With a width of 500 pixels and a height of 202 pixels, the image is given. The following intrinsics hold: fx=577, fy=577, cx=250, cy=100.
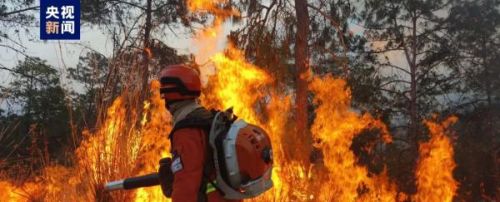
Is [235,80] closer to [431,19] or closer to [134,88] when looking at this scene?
[134,88]

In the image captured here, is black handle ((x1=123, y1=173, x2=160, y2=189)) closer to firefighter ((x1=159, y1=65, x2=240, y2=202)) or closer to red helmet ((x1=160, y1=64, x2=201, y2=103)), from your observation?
firefighter ((x1=159, y1=65, x2=240, y2=202))

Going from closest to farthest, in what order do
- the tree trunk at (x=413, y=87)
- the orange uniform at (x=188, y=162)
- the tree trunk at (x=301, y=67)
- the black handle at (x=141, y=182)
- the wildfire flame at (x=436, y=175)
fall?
the orange uniform at (x=188, y=162) → the black handle at (x=141, y=182) → the tree trunk at (x=301, y=67) → the wildfire flame at (x=436, y=175) → the tree trunk at (x=413, y=87)

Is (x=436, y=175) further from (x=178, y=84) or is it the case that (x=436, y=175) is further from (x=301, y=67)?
(x=178, y=84)

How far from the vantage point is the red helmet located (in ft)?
11.7

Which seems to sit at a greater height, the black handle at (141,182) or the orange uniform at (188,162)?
the orange uniform at (188,162)

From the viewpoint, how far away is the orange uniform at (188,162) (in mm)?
3286

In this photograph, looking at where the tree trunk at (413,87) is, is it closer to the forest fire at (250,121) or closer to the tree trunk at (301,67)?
the forest fire at (250,121)

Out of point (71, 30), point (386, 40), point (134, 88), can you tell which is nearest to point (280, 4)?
point (71, 30)

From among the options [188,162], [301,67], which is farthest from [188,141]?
[301,67]

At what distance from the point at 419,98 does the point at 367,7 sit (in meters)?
4.73

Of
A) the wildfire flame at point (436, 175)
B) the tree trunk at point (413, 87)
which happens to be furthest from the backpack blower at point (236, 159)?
the tree trunk at point (413, 87)

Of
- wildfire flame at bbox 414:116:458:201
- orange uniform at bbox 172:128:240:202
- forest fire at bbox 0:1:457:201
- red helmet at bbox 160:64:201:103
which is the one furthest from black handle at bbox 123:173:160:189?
wildfire flame at bbox 414:116:458:201

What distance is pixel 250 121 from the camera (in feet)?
27.9

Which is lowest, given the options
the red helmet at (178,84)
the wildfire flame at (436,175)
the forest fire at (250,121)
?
the wildfire flame at (436,175)
